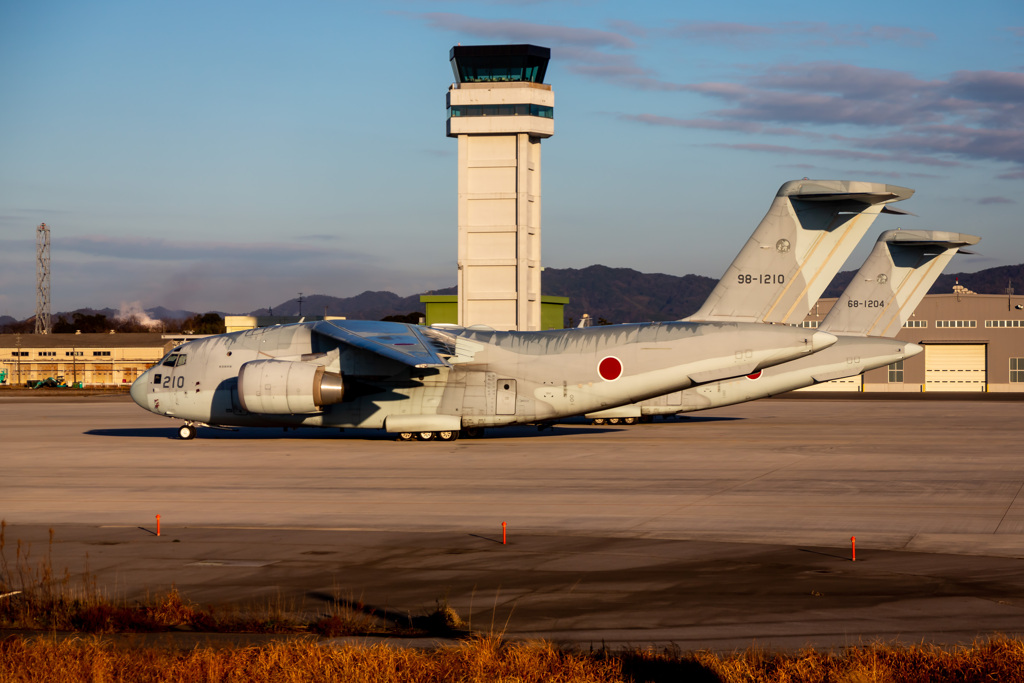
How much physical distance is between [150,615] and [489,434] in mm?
25041

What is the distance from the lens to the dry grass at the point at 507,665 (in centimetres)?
754

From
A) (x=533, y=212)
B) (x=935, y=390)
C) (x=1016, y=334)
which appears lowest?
(x=935, y=390)

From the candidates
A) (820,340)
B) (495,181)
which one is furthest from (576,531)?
(495,181)

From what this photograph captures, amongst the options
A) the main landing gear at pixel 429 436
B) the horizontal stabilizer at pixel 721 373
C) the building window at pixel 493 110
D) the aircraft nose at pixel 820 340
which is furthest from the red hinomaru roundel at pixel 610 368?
the building window at pixel 493 110

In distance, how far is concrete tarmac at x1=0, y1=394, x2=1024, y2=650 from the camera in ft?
33.0

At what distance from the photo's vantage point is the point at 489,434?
113 feet

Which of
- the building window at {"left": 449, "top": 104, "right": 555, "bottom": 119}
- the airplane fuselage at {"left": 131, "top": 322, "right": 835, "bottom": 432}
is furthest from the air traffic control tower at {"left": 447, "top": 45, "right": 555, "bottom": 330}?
the airplane fuselage at {"left": 131, "top": 322, "right": 835, "bottom": 432}

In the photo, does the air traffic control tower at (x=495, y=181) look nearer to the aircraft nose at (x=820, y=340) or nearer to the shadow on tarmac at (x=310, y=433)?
the shadow on tarmac at (x=310, y=433)

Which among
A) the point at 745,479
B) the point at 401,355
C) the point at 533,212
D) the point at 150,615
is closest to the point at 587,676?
the point at 150,615

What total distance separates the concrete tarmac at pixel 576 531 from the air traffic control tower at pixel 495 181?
148 feet

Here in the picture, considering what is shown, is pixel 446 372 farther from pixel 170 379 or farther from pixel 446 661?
pixel 446 661

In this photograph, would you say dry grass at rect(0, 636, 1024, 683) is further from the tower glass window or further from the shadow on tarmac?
the tower glass window

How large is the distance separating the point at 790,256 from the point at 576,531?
17.7 m

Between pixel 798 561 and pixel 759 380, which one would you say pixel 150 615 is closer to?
pixel 798 561
